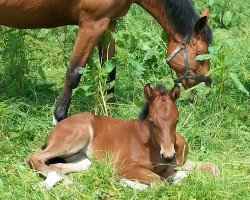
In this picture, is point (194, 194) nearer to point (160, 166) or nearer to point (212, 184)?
point (212, 184)

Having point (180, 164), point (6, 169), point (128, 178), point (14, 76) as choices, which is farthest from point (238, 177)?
point (14, 76)

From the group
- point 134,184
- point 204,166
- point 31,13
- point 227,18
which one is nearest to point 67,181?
point 134,184

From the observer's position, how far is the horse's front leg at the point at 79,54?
5410mm

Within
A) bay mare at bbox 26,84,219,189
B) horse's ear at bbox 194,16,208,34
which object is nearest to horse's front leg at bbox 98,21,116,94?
horse's ear at bbox 194,16,208,34

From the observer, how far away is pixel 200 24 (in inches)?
224

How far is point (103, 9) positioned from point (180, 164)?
5.65ft

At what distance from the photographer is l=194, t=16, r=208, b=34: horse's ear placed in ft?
18.4

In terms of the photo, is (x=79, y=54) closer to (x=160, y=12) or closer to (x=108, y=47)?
(x=108, y=47)

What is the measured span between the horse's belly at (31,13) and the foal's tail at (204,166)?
77.6 inches

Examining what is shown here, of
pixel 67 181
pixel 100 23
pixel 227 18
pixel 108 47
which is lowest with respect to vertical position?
pixel 67 181

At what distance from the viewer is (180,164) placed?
446 centimetres

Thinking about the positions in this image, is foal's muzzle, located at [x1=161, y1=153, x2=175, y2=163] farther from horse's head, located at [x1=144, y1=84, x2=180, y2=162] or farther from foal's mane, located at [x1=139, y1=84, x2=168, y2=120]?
foal's mane, located at [x1=139, y1=84, x2=168, y2=120]

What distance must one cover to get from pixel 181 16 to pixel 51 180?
90.4 inches

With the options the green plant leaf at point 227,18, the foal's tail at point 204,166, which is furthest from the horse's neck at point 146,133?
the green plant leaf at point 227,18
